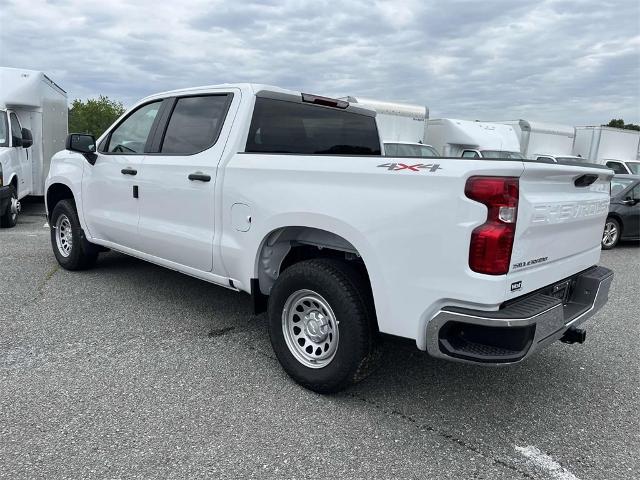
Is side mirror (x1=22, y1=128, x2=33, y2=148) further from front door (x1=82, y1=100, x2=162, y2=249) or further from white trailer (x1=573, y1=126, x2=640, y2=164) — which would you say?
white trailer (x1=573, y1=126, x2=640, y2=164)

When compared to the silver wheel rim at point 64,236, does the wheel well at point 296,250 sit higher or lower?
higher

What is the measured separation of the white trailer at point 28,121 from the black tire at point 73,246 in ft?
13.6

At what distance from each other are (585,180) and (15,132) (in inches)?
392

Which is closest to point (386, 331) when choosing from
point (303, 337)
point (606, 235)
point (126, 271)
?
point (303, 337)

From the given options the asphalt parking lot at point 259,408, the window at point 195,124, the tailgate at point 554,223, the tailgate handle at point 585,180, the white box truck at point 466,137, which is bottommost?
the asphalt parking lot at point 259,408

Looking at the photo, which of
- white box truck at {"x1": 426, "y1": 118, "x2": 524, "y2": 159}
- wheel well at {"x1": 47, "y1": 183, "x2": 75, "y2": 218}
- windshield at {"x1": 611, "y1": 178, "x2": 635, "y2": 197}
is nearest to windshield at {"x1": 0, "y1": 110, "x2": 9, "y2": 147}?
wheel well at {"x1": 47, "y1": 183, "x2": 75, "y2": 218}

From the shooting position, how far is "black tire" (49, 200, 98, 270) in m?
5.76

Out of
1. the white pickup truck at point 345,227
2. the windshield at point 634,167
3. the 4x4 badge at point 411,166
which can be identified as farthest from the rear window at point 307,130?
the windshield at point 634,167

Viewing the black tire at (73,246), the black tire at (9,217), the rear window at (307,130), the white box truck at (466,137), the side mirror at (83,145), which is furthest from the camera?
the white box truck at (466,137)

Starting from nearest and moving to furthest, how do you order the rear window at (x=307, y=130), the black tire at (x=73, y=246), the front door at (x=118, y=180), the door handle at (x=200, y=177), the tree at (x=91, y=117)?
1. the door handle at (x=200, y=177)
2. the rear window at (x=307, y=130)
3. the front door at (x=118, y=180)
4. the black tire at (x=73, y=246)
5. the tree at (x=91, y=117)

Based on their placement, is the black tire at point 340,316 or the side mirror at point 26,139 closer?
the black tire at point 340,316

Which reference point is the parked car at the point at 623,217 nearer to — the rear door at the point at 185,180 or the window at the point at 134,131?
the rear door at the point at 185,180

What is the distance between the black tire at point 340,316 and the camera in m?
3.05

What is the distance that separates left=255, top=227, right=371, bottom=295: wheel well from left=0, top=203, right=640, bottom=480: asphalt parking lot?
67 cm
